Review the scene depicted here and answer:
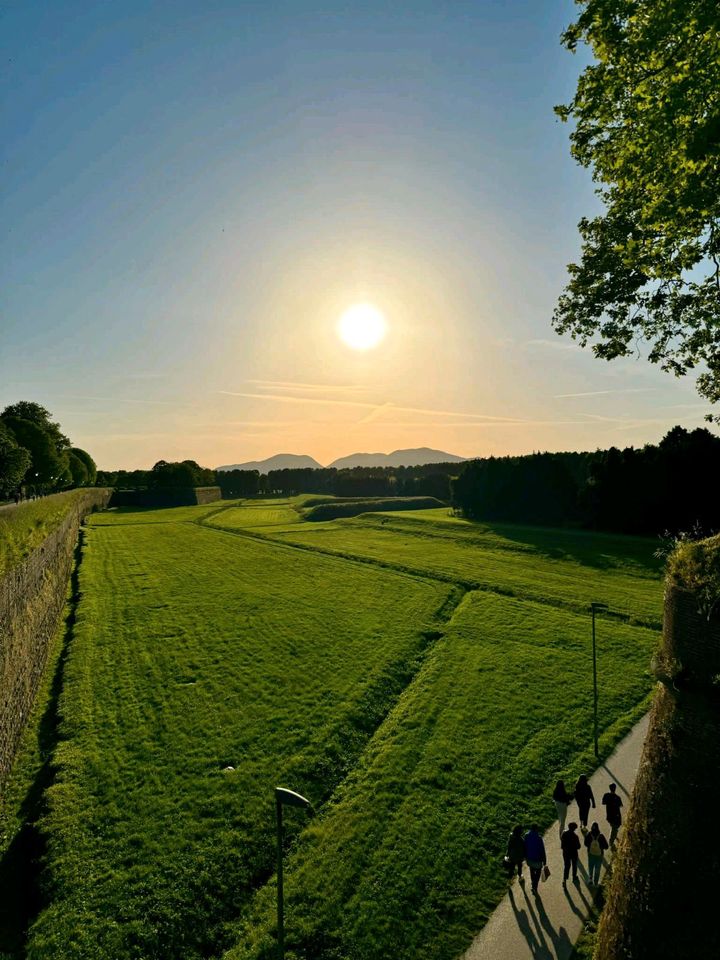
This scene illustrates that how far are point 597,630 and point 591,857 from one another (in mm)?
17360

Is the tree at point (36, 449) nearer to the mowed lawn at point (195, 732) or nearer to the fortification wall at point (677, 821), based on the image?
the mowed lawn at point (195, 732)

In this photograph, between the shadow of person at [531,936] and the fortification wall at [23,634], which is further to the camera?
the fortification wall at [23,634]

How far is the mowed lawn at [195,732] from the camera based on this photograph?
11844mm

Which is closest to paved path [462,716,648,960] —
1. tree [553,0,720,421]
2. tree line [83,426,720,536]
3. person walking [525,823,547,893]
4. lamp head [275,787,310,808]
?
person walking [525,823,547,893]

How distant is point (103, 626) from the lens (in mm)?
30250

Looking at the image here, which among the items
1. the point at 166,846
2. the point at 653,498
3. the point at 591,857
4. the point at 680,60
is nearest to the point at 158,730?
the point at 166,846

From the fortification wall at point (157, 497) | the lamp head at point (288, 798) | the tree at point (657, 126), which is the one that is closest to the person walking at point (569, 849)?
the lamp head at point (288, 798)

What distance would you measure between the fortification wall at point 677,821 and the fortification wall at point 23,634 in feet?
56.6

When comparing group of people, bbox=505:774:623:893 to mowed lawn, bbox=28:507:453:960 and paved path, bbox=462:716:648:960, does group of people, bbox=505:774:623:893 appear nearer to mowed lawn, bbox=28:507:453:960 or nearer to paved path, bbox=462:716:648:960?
paved path, bbox=462:716:648:960

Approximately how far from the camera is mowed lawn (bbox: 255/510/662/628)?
115 ft

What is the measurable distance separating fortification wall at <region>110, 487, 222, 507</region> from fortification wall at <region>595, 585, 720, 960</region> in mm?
110274

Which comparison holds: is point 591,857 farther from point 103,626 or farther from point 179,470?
point 179,470

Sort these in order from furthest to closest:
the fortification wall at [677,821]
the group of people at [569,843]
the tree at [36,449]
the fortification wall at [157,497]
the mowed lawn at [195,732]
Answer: the fortification wall at [157,497]
the tree at [36,449]
the group of people at [569,843]
the mowed lawn at [195,732]
the fortification wall at [677,821]

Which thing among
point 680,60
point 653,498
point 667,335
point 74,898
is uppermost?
point 680,60
